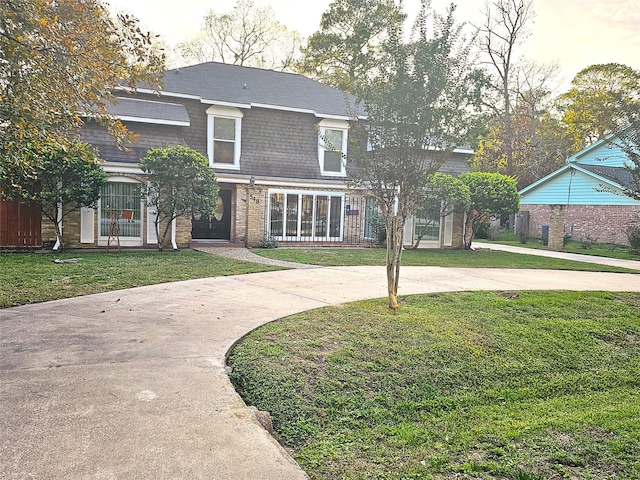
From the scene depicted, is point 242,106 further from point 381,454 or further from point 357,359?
point 381,454

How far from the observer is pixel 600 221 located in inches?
847

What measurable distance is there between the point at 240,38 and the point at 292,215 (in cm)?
1829

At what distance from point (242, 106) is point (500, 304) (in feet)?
38.8

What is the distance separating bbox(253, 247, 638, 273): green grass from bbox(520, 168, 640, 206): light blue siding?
866 cm

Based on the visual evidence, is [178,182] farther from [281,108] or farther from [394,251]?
[394,251]

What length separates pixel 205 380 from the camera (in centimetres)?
373

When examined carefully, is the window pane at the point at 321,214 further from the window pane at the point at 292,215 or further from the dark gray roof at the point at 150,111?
the dark gray roof at the point at 150,111

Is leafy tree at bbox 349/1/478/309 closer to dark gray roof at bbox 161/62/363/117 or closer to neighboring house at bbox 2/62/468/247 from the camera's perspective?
neighboring house at bbox 2/62/468/247

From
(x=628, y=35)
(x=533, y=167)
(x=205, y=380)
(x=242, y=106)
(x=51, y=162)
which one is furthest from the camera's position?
(x=533, y=167)

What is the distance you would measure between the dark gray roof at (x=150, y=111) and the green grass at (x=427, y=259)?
198 inches

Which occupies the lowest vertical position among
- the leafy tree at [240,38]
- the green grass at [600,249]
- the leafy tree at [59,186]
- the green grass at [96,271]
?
the green grass at [96,271]

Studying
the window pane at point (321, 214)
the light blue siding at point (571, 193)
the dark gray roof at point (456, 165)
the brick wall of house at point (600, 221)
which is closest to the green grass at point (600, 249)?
the brick wall of house at point (600, 221)

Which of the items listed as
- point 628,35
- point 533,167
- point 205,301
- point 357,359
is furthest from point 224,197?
point 533,167

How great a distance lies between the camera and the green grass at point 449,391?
3082 millimetres
